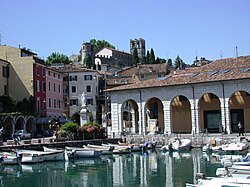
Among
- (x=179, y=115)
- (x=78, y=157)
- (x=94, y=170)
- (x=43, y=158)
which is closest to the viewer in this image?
(x=94, y=170)

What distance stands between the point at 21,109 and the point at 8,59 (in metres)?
8.34

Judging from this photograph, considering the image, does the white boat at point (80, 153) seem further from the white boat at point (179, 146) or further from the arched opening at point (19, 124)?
the arched opening at point (19, 124)

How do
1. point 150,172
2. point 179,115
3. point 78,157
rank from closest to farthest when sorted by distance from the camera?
1. point 150,172
2. point 78,157
3. point 179,115

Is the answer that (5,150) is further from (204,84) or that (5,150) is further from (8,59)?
(8,59)

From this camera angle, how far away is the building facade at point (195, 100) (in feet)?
152

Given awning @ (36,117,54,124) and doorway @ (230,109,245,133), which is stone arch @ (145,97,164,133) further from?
awning @ (36,117,54,124)

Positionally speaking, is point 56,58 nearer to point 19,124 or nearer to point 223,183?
point 19,124

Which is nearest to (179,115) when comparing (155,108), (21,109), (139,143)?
(155,108)

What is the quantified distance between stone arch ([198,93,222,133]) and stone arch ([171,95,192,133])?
1681mm

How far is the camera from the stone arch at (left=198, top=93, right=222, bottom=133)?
5019 centimetres

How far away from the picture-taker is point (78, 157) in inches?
1497

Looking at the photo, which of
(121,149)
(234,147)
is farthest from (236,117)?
(121,149)

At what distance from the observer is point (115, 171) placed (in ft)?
96.9

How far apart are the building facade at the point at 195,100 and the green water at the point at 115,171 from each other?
10132 millimetres
